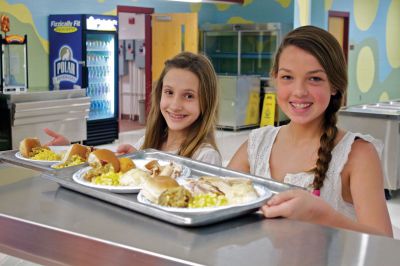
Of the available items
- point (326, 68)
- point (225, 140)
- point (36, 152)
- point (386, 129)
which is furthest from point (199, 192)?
point (225, 140)

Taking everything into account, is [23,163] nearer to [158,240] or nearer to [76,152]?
[76,152]

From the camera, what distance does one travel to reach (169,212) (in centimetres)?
111

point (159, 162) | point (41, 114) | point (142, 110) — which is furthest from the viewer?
point (142, 110)

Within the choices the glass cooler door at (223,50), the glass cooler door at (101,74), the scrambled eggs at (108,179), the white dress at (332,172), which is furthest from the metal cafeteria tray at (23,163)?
the glass cooler door at (223,50)

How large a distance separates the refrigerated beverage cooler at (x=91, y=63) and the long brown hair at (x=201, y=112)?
638 centimetres

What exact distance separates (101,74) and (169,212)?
858cm

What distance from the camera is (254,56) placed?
12.1 metres

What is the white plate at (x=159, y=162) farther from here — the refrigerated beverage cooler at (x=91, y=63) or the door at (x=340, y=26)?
the door at (x=340, y=26)

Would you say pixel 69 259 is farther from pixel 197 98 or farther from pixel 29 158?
pixel 197 98

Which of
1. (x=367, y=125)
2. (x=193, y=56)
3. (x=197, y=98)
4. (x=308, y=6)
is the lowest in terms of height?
(x=367, y=125)

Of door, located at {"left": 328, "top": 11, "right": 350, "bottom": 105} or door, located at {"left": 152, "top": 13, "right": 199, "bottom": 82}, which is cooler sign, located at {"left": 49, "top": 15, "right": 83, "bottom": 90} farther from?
door, located at {"left": 328, "top": 11, "right": 350, "bottom": 105}

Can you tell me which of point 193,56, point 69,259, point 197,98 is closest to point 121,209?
point 69,259

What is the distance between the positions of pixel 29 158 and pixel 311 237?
110cm

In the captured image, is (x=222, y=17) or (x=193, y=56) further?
(x=222, y=17)
